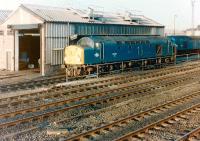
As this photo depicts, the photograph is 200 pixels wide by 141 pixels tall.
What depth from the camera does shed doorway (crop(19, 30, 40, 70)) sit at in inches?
1403

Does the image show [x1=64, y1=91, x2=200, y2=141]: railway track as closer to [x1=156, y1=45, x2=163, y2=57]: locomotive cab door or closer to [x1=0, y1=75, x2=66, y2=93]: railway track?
[x1=0, y1=75, x2=66, y2=93]: railway track

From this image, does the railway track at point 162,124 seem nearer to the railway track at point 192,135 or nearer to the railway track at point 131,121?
the railway track at point 131,121

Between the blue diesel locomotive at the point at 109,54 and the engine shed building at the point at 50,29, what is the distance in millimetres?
2763

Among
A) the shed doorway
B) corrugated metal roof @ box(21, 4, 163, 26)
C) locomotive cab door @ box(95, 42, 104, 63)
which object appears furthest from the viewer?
the shed doorway

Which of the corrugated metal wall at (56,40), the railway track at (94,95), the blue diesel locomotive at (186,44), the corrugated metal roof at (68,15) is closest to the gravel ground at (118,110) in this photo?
the railway track at (94,95)

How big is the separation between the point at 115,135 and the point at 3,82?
16.1 meters

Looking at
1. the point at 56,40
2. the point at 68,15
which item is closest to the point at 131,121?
the point at 56,40

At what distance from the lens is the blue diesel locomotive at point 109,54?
2656 cm

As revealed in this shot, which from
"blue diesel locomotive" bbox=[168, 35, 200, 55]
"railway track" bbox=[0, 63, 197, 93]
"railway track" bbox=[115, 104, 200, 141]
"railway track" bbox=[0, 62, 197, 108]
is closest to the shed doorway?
"railway track" bbox=[0, 63, 197, 93]

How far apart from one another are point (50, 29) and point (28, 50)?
8882mm

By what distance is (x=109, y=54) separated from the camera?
92.4 feet

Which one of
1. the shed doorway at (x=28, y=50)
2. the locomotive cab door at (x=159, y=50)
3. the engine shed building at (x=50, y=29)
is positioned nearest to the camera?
the engine shed building at (x=50, y=29)

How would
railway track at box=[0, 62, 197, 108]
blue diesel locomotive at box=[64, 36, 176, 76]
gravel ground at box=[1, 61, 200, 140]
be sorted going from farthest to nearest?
blue diesel locomotive at box=[64, 36, 176, 76]
railway track at box=[0, 62, 197, 108]
gravel ground at box=[1, 61, 200, 140]

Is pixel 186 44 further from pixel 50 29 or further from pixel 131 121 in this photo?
pixel 131 121
